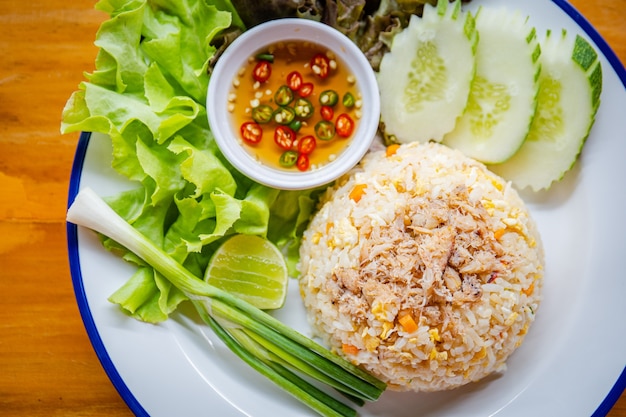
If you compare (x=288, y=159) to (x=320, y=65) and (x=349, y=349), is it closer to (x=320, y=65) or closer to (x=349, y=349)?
(x=320, y=65)

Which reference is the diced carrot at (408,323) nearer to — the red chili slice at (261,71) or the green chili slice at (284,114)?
the green chili slice at (284,114)

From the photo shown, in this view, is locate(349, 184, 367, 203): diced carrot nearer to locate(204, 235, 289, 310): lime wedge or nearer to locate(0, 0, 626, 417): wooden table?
locate(204, 235, 289, 310): lime wedge

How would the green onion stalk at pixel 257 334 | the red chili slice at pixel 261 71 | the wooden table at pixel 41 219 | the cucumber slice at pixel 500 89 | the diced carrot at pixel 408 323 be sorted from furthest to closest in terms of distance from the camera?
1. the wooden table at pixel 41 219
2. the red chili slice at pixel 261 71
3. the cucumber slice at pixel 500 89
4. the green onion stalk at pixel 257 334
5. the diced carrot at pixel 408 323

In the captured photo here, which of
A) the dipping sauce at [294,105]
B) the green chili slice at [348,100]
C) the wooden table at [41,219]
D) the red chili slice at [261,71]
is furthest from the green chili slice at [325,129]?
the wooden table at [41,219]

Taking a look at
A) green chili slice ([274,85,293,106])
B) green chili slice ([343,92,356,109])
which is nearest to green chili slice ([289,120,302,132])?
green chili slice ([274,85,293,106])

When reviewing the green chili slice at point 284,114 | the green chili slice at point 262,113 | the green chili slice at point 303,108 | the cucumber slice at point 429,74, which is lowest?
the green chili slice at point 262,113

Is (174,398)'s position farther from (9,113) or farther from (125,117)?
(9,113)
